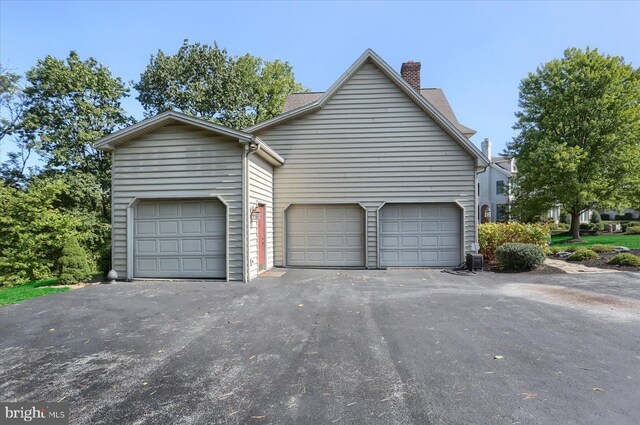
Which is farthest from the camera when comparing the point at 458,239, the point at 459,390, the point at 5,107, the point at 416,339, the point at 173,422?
the point at 5,107

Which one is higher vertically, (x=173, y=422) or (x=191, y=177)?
(x=191, y=177)

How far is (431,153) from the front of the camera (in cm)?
1102

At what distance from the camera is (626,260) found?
10305mm

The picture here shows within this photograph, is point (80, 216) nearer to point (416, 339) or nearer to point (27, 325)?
point (27, 325)

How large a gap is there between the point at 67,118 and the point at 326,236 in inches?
→ 510

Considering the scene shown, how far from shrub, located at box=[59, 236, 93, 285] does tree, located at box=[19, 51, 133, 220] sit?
562 centimetres

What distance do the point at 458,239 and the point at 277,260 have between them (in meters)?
6.31

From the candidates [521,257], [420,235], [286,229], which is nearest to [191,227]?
[286,229]

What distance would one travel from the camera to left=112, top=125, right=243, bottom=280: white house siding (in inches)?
351

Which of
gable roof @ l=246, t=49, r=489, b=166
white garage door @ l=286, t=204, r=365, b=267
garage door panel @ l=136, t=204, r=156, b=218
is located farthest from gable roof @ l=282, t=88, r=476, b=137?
garage door panel @ l=136, t=204, r=156, b=218

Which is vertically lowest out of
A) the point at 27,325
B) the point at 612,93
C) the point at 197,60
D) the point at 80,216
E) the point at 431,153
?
the point at 27,325

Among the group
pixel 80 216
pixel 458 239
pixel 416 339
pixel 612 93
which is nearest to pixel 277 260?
pixel 458 239

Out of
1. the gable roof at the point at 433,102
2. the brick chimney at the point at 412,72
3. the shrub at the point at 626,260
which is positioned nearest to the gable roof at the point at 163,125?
the gable roof at the point at 433,102

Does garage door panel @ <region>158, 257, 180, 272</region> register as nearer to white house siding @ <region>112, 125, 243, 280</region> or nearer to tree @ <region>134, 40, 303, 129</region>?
white house siding @ <region>112, 125, 243, 280</region>
